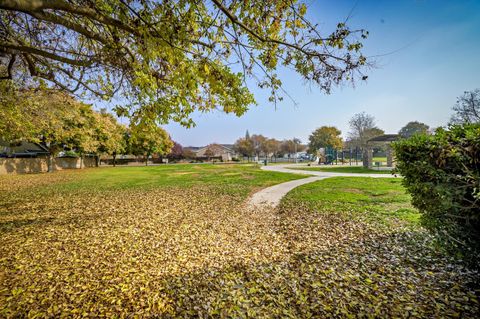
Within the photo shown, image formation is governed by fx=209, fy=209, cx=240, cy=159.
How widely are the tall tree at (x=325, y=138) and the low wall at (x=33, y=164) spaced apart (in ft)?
149

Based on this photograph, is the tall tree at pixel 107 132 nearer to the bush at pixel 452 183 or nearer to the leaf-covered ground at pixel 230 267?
the leaf-covered ground at pixel 230 267

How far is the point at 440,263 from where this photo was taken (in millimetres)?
3561

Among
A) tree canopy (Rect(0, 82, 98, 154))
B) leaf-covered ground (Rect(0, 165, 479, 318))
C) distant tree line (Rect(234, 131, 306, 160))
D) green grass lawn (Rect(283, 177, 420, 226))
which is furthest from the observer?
distant tree line (Rect(234, 131, 306, 160))

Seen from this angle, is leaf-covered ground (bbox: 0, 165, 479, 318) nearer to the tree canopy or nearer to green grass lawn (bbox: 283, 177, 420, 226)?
green grass lawn (bbox: 283, 177, 420, 226)

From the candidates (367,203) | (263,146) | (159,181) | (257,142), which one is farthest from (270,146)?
(367,203)

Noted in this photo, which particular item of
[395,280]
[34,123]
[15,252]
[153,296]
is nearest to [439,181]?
[395,280]

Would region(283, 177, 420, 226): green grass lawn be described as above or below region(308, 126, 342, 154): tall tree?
below

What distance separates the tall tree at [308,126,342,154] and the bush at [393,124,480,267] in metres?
45.2

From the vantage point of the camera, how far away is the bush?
251 cm

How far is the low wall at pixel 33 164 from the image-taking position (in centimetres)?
2320

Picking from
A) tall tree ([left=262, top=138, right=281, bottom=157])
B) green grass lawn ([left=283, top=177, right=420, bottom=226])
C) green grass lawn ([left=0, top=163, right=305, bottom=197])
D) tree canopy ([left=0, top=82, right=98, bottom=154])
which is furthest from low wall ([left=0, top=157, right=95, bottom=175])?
tall tree ([left=262, top=138, right=281, bottom=157])

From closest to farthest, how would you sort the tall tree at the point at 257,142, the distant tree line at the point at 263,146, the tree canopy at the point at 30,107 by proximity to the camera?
the tree canopy at the point at 30,107 → the distant tree line at the point at 263,146 → the tall tree at the point at 257,142

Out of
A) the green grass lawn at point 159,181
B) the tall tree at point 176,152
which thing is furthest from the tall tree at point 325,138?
the tall tree at point 176,152

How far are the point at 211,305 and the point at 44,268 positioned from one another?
311 centimetres
